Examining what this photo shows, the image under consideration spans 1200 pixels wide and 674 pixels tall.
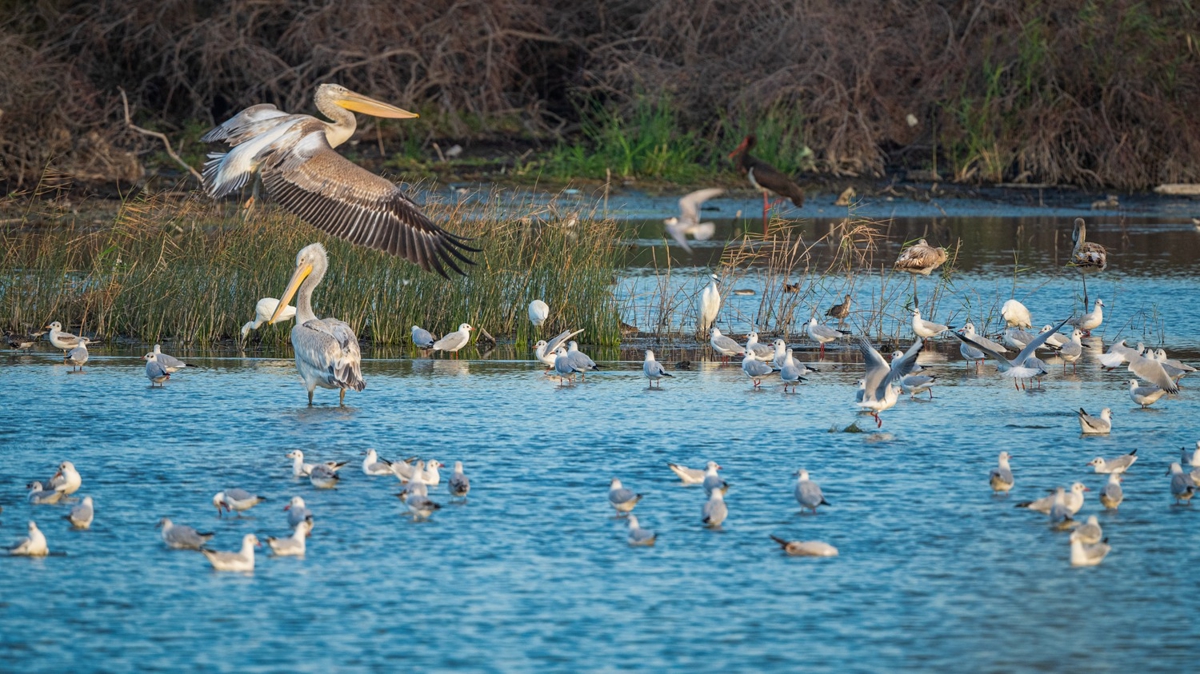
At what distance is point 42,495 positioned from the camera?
7379 millimetres

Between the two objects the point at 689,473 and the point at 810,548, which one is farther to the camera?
the point at 689,473

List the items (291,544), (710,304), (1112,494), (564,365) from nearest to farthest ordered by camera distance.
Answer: (291,544)
(1112,494)
(564,365)
(710,304)

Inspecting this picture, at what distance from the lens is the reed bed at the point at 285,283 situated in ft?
41.7

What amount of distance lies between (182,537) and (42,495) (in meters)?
1.11

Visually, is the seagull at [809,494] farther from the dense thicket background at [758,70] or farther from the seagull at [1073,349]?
the dense thicket background at [758,70]

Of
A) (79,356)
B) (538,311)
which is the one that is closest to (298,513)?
(79,356)

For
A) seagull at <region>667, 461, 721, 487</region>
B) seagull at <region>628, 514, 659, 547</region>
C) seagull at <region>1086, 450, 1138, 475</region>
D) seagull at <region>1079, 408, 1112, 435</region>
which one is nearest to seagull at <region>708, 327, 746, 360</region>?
seagull at <region>1079, 408, 1112, 435</region>

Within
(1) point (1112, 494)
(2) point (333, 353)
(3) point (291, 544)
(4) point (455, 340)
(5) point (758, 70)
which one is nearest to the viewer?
(3) point (291, 544)

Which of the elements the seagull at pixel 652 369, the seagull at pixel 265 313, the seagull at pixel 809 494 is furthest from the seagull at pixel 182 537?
the seagull at pixel 265 313

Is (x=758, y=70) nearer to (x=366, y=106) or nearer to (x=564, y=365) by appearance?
(x=366, y=106)

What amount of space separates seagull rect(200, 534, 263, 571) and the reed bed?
6340 mm

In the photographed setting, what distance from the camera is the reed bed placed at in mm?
12719

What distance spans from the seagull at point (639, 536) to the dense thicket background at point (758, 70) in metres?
17.5

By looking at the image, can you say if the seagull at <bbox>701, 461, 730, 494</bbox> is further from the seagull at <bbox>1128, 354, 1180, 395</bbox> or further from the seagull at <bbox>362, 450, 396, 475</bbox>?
the seagull at <bbox>1128, 354, 1180, 395</bbox>
